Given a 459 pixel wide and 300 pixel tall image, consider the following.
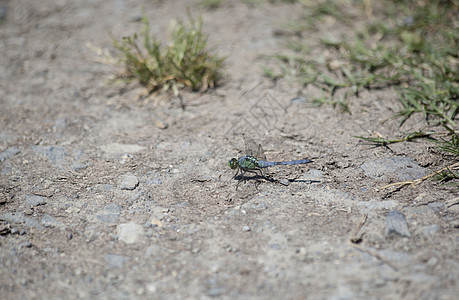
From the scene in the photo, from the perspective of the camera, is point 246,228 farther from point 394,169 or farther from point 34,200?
point 34,200

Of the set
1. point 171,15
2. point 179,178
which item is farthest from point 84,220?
point 171,15

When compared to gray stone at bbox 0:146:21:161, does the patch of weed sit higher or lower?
higher

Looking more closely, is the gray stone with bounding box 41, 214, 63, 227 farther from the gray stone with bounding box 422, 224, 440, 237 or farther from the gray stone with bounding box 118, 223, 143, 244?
the gray stone with bounding box 422, 224, 440, 237

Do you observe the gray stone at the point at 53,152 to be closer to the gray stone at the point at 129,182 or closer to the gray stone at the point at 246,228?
the gray stone at the point at 129,182

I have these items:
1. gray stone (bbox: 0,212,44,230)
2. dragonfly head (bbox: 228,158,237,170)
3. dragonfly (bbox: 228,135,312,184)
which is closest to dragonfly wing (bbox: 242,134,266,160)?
dragonfly (bbox: 228,135,312,184)

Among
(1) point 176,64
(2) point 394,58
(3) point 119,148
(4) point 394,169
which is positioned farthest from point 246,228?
(2) point 394,58

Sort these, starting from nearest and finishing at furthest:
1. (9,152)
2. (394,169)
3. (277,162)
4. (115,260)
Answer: (115,260), (394,169), (277,162), (9,152)
